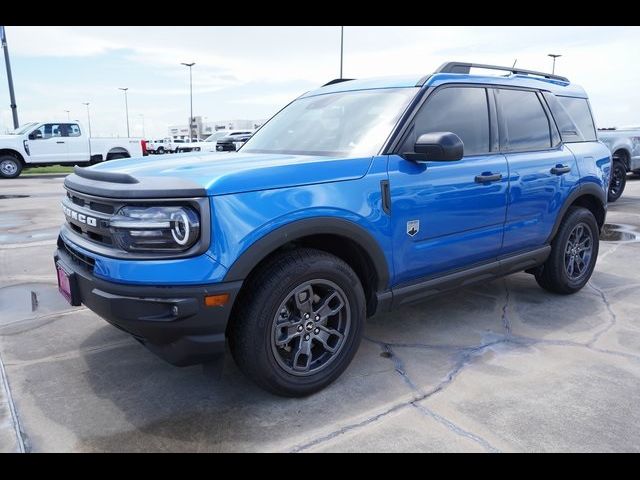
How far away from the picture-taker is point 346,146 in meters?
3.28

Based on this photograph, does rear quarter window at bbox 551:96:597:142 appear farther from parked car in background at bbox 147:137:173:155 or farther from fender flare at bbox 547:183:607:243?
parked car in background at bbox 147:137:173:155

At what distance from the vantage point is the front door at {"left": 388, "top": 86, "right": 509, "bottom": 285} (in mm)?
3154

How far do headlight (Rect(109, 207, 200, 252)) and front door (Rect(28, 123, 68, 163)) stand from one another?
58.4ft

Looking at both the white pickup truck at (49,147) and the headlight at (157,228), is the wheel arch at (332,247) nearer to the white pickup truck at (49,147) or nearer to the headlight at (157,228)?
the headlight at (157,228)

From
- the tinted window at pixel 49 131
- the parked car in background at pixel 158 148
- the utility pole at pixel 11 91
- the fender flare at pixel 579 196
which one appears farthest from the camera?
the parked car in background at pixel 158 148

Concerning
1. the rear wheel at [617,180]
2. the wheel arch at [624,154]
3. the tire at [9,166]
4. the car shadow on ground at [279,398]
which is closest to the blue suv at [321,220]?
the car shadow on ground at [279,398]

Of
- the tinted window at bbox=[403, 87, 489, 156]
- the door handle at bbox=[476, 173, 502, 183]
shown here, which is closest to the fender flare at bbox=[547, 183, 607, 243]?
the door handle at bbox=[476, 173, 502, 183]

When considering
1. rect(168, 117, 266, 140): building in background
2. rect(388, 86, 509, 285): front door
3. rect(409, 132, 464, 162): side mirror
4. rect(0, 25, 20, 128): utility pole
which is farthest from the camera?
rect(168, 117, 266, 140): building in background

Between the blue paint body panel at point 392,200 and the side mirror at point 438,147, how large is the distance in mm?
140

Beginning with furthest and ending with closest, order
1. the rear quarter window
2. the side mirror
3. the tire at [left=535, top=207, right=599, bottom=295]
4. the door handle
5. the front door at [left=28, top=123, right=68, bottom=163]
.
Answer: the front door at [left=28, top=123, right=68, bottom=163], the rear quarter window, the tire at [left=535, top=207, right=599, bottom=295], the door handle, the side mirror

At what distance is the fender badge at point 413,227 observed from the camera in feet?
10.4

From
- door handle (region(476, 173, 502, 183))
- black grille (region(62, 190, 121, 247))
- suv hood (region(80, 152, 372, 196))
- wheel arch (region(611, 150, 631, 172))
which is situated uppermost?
suv hood (region(80, 152, 372, 196))
